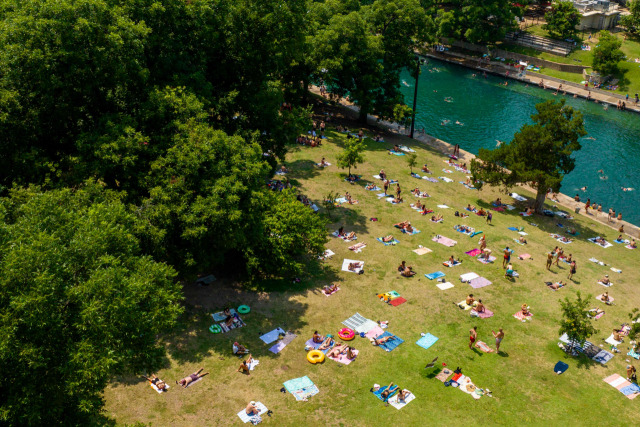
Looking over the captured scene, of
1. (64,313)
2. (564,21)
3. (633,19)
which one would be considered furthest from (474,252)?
(633,19)

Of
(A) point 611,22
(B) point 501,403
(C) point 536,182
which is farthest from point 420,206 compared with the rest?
(A) point 611,22

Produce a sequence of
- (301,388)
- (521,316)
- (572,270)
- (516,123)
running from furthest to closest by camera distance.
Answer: (516,123), (572,270), (521,316), (301,388)

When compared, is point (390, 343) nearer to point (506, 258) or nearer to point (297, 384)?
point (297, 384)

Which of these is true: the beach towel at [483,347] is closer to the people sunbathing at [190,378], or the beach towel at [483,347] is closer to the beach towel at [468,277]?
the beach towel at [468,277]

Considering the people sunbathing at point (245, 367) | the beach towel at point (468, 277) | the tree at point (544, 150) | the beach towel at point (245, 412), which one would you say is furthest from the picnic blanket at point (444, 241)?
the beach towel at point (245, 412)

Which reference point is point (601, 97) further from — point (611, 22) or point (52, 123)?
point (52, 123)

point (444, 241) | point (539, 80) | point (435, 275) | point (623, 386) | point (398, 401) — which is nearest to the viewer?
point (398, 401)

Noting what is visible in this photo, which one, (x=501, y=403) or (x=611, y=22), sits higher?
(x=611, y=22)
